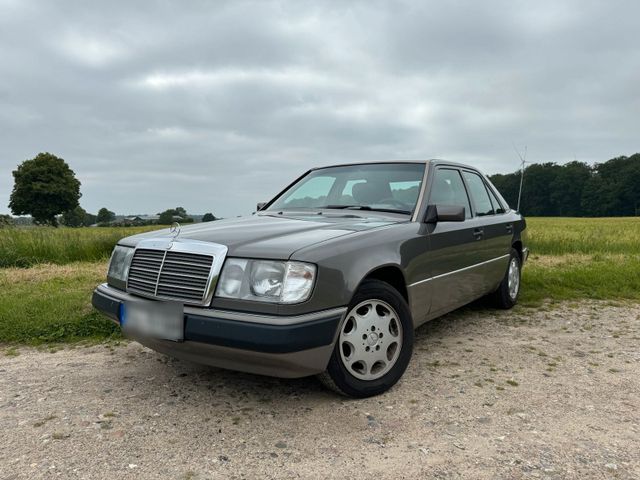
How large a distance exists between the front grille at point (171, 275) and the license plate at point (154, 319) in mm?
61

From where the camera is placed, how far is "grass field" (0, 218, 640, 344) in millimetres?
4609

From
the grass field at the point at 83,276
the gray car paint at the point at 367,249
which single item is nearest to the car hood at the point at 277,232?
the gray car paint at the point at 367,249

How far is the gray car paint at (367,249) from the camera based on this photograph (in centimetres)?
263

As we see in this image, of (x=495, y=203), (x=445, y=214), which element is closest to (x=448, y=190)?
(x=445, y=214)

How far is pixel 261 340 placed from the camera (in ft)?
7.95

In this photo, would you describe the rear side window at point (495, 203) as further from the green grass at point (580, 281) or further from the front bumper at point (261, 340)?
the front bumper at point (261, 340)

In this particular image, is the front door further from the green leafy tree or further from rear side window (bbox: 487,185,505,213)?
the green leafy tree

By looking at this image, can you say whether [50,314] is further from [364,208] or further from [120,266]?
[364,208]

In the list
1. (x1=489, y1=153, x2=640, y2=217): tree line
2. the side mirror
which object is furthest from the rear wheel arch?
(x1=489, y1=153, x2=640, y2=217): tree line

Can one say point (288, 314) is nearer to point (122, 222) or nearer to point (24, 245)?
point (24, 245)

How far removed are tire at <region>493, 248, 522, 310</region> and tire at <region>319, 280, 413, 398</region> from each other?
2596 millimetres

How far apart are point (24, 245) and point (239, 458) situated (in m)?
9.38

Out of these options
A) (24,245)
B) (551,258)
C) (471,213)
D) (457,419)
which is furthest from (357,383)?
(24,245)

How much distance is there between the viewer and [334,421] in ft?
8.79
